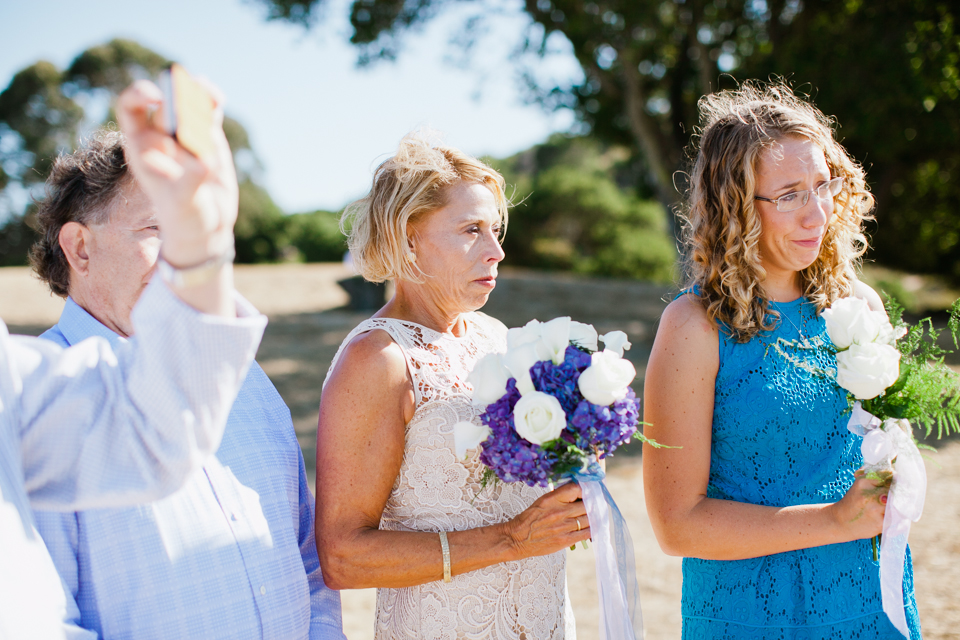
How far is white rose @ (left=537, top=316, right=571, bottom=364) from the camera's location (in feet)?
6.16

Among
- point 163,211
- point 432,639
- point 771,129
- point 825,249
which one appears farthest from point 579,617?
point 163,211

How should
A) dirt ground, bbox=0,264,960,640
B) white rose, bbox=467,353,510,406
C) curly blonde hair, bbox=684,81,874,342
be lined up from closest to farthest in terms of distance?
1. white rose, bbox=467,353,510,406
2. curly blonde hair, bbox=684,81,874,342
3. dirt ground, bbox=0,264,960,640

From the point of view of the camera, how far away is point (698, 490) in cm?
209

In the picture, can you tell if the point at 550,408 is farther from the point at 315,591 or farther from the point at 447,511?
the point at 315,591

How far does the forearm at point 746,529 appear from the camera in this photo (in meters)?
1.99

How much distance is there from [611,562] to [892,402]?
95 cm

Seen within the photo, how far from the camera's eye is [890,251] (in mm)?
20266

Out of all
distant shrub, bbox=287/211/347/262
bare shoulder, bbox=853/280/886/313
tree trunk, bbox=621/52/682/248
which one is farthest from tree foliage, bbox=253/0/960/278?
distant shrub, bbox=287/211/347/262

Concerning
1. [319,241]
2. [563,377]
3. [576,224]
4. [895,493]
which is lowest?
[319,241]

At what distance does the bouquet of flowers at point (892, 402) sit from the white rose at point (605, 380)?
0.70m

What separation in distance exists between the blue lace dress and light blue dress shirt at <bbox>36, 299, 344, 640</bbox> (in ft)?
4.33

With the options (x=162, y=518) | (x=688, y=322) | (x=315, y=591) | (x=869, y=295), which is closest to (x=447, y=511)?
(x=315, y=591)

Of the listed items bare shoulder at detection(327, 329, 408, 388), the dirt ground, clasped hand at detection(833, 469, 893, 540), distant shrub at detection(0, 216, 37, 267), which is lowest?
distant shrub at detection(0, 216, 37, 267)

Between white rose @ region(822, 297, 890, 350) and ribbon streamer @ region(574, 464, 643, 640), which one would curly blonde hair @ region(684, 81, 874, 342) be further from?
ribbon streamer @ region(574, 464, 643, 640)
